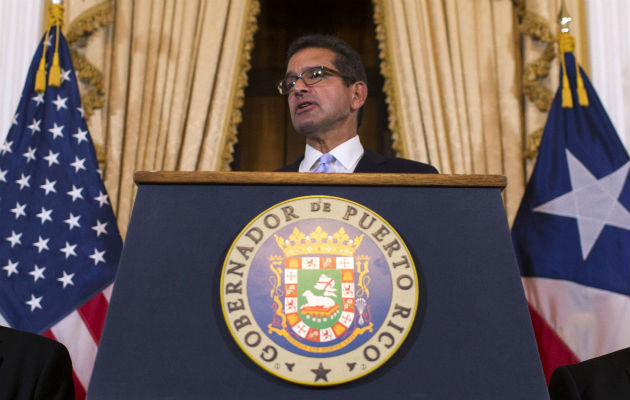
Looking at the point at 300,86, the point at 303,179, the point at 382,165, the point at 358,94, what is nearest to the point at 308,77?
the point at 300,86

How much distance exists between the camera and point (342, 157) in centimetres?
206

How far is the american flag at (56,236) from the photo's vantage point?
2574mm

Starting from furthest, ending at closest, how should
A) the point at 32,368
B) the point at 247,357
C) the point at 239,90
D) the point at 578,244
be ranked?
1. the point at 239,90
2. the point at 578,244
3. the point at 32,368
4. the point at 247,357

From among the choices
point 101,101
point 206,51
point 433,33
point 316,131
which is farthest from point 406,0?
point 101,101

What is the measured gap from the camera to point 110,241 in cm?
266

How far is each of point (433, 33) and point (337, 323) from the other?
246cm

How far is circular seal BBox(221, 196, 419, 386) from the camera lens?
947 mm

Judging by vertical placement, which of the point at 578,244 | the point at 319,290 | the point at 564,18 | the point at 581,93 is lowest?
the point at 319,290

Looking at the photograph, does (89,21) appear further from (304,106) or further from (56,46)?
(304,106)

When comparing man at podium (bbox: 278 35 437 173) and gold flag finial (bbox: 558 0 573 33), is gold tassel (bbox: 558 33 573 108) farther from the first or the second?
man at podium (bbox: 278 35 437 173)

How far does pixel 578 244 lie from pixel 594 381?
4.86 feet

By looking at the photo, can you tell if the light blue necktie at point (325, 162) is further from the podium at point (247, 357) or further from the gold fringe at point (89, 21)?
the gold fringe at point (89, 21)

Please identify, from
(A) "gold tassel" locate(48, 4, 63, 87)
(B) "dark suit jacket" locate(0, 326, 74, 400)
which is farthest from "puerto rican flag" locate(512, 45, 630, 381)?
(A) "gold tassel" locate(48, 4, 63, 87)

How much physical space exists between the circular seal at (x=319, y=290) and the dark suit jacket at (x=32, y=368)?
65cm
